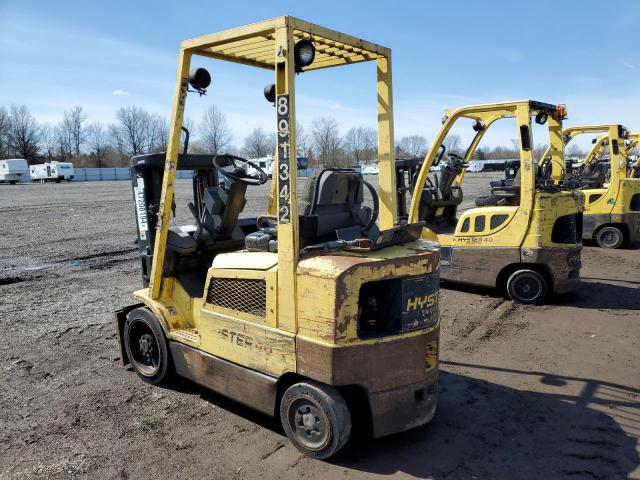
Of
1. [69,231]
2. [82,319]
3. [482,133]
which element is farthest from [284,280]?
Result: [69,231]

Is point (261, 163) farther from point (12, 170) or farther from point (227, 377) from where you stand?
Result: point (12, 170)

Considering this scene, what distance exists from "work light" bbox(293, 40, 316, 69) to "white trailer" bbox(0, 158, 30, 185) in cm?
5702

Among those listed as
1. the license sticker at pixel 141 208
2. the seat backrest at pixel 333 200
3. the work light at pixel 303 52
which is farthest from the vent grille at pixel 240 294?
the work light at pixel 303 52

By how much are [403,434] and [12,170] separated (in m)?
57.5

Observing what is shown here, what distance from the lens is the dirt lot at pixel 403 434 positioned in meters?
3.50

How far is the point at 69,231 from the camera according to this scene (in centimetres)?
1523

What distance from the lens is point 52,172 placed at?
54.6m

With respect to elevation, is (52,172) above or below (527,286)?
above

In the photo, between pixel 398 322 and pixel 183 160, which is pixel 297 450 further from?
pixel 183 160

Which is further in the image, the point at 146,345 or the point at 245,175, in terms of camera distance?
the point at 146,345

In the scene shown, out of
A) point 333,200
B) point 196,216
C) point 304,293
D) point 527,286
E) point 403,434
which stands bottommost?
point 403,434

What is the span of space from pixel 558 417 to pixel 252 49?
3.91m

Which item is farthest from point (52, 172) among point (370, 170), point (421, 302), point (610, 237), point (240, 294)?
point (421, 302)

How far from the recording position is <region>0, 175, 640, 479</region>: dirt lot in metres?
3.50
